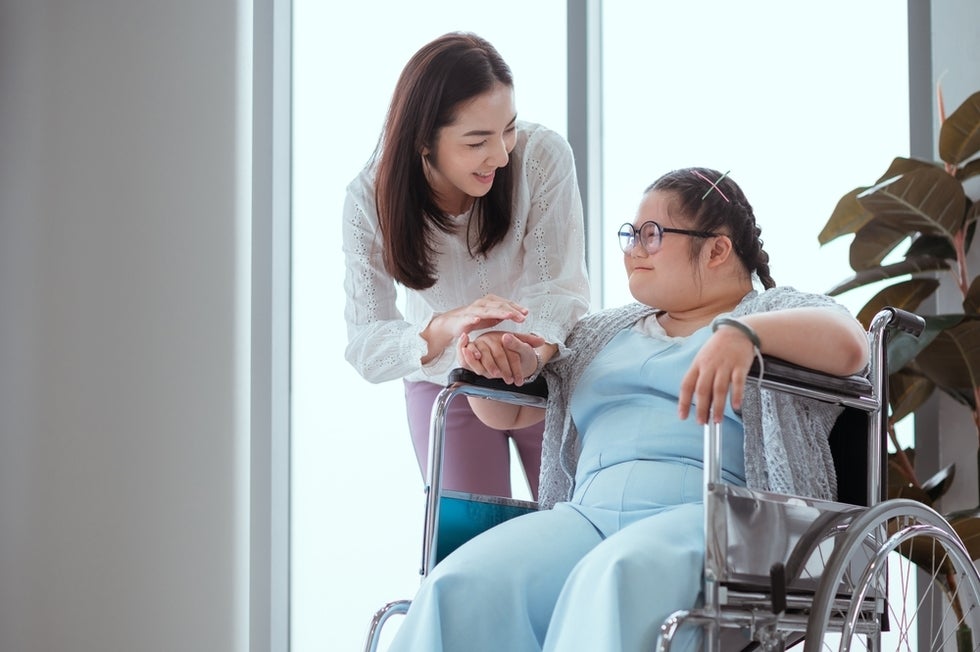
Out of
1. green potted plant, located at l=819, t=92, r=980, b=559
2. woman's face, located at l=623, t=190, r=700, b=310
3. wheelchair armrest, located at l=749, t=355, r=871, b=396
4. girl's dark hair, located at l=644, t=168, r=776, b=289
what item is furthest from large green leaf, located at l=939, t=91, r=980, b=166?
wheelchair armrest, located at l=749, t=355, r=871, b=396

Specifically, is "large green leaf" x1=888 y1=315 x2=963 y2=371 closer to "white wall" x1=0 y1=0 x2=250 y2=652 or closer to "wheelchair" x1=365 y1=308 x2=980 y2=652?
"wheelchair" x1=365 y1=308 x2=980 y2=652

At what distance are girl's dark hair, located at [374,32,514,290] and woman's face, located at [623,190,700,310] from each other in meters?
0.38

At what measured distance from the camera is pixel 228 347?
315 cm

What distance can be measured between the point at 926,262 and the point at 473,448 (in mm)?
996

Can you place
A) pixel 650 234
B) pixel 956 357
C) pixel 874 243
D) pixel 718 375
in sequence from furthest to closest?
pixel 874 243 → pixel 956 357 → pixel 650 234 → pixel 718 375

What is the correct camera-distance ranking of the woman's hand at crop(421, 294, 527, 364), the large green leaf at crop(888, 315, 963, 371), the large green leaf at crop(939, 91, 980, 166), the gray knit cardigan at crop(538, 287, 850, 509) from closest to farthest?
the gray knit cardigan at crop(538, 287, 850, 509) < the woman's hand at crop(421, 294, 527, 364) < the large green leaf at crop(888, 315, 963, 371) < the large green leaf at crop(939, 91, 980, 166)

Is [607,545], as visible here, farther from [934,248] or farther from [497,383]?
[934,248]

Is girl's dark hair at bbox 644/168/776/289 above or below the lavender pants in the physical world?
above

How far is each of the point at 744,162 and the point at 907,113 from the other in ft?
1.34

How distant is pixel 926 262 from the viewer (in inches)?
86.4

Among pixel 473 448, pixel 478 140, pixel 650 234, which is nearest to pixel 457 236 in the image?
pixel 478 140

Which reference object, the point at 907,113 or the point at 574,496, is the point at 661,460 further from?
the point at 907,113

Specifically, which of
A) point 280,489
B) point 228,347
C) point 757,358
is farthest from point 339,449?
point 757,358

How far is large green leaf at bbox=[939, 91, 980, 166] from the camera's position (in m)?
2.10
